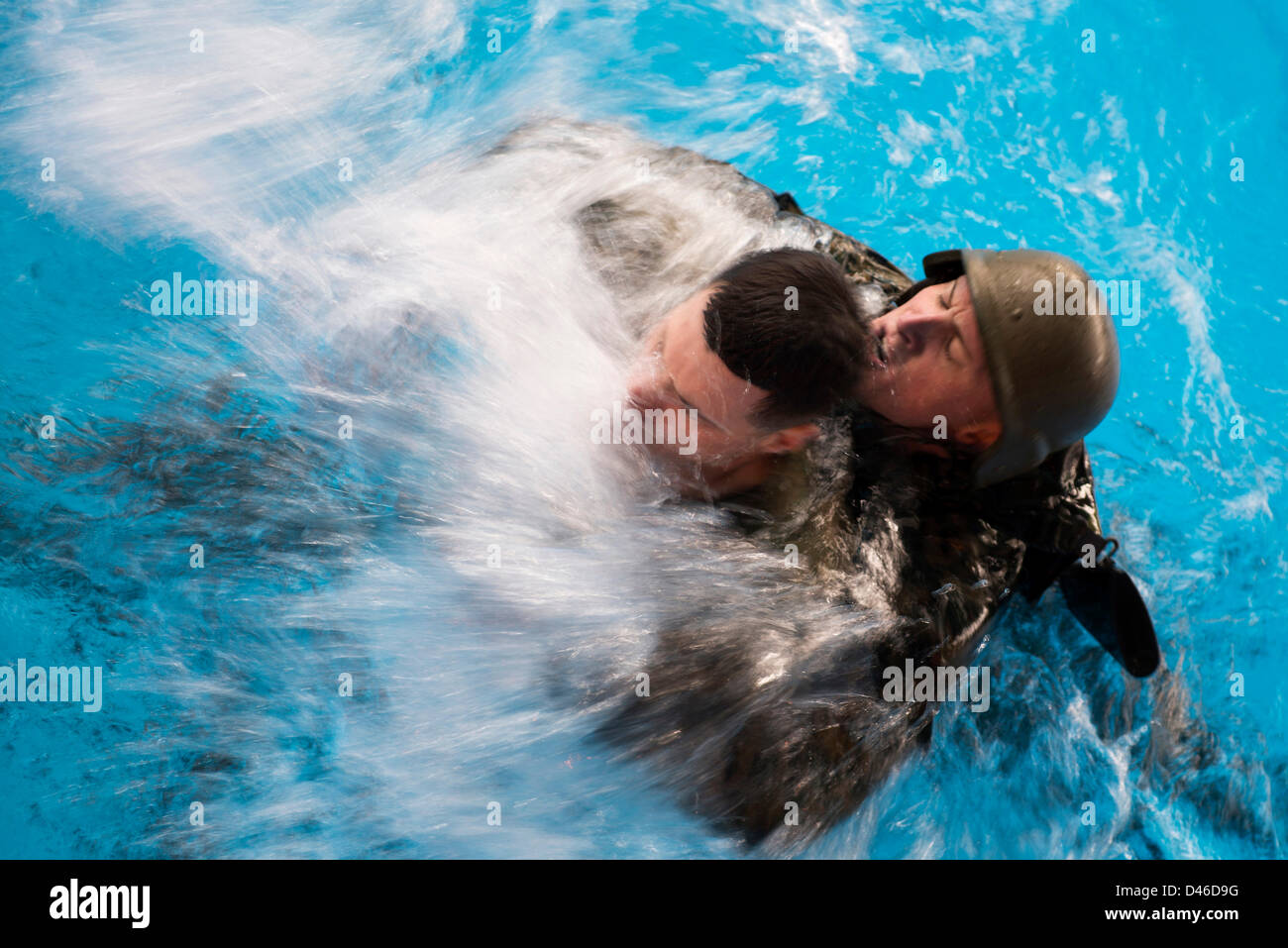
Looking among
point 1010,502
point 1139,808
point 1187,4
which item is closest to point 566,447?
point 1010,502

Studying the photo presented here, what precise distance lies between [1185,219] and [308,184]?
2811mm

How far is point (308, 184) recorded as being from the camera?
258 cm

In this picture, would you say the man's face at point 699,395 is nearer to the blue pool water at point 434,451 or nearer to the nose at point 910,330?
the blue pool water at point 434,451

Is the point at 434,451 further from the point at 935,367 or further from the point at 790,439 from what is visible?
the point at 935,367

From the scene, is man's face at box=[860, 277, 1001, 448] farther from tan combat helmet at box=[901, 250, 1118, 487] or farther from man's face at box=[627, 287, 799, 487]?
man's face at box=[627, 287, 799, 487]

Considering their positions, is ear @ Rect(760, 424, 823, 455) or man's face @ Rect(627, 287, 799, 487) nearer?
man's face @ Rect(627, 287, 799, 487)

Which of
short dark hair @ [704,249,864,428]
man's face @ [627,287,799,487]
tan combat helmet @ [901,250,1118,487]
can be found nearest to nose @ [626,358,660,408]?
man's face @ [627,287,799,487]

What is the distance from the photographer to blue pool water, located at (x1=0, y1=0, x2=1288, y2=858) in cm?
207

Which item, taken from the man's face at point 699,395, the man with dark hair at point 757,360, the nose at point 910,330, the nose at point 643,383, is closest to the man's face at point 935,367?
the nose at point 910,330

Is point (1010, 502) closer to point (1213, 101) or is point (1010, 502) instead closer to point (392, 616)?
point (392, 616)

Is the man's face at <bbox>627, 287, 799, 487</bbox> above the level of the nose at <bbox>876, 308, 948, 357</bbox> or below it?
below

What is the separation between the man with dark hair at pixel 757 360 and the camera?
2.01 metres

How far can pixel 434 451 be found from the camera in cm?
230

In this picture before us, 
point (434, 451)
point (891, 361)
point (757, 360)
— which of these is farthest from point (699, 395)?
point (434, 451)
